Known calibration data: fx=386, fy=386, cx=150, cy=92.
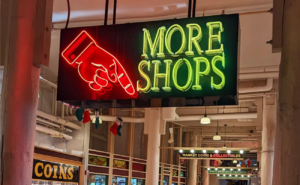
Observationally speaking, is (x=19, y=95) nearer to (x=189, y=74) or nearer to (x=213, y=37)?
(x=189, y=74)

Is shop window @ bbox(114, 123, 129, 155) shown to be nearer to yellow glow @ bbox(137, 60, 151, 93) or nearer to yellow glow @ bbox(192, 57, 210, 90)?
yellow glow @ bbox(137, 60, 151, 93)

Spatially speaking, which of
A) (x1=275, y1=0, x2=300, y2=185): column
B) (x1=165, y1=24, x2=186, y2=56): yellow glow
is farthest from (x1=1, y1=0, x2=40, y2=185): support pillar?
(x1=275, y1=0, x2=300, y2=185): column

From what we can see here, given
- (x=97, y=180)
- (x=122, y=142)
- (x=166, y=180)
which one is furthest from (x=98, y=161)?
(x=166, y=180)

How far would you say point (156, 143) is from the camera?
12.3m

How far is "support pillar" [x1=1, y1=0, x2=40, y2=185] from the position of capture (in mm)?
3063

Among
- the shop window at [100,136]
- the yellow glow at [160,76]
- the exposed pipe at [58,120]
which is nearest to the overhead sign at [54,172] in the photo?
the exposed pipe at [58,120]

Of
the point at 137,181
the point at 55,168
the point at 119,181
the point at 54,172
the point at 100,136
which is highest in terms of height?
the point at 100,136

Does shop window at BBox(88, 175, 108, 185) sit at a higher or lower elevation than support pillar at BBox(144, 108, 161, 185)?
lower

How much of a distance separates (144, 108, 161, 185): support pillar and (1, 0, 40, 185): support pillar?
9.08 metres

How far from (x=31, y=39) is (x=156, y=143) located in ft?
30.7

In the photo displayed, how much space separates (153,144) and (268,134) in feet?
11.6

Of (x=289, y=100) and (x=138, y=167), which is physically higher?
(x=289, y=100)

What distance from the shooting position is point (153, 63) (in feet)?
10.6

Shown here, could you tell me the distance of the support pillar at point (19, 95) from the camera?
3.06 metres
